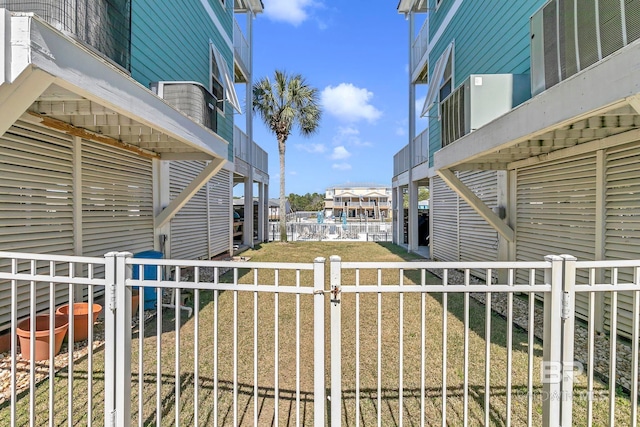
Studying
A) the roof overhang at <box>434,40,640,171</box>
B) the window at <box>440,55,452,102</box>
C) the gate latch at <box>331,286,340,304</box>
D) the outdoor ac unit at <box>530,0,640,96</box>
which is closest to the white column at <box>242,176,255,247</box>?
the window at <box>440,55,452,102</box>

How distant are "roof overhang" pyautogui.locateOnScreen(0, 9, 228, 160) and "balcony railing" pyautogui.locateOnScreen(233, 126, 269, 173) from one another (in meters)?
6.67

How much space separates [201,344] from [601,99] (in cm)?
438

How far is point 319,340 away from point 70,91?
2795 millimetres

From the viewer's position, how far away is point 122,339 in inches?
76.2

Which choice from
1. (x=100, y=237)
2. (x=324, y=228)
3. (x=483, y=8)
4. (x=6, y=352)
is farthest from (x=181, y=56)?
(x=324, y=228)

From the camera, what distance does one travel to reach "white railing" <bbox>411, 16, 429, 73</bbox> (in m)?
11.2

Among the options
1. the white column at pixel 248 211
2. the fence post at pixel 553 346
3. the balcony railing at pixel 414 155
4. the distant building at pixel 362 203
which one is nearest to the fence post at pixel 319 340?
the fence post at pixel 553 346

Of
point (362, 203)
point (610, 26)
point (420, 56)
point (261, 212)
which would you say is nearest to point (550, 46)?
point (610, 26)

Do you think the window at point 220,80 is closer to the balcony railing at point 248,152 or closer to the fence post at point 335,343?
the balcony railing at point 248,152

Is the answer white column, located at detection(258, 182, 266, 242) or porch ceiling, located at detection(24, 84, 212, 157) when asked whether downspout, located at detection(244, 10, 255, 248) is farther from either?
porch ceiling, located at detection(24, 84, 212, 157)

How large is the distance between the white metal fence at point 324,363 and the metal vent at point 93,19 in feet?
7.70

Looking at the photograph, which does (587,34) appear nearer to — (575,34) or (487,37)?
(575,34)

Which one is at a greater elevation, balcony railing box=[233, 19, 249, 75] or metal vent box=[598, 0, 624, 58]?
balcony railing box=[233, 19, 249, 75]

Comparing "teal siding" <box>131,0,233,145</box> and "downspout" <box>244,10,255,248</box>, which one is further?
"downspout" <box>244,10,255,248</box>
